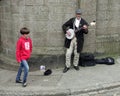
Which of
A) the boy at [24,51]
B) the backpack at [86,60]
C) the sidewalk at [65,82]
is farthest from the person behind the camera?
the backpack at [86,60]

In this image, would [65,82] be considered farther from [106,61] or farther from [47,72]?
[106,61]

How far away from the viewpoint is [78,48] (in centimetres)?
1130

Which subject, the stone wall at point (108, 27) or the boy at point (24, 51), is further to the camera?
the stone wall at point (108, 27)

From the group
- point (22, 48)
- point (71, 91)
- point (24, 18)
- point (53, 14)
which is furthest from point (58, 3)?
point (71, 91)

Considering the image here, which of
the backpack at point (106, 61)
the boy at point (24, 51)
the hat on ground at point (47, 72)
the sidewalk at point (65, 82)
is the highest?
the boy at point (24, 51)

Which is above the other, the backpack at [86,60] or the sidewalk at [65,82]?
the backpack at [86,60]

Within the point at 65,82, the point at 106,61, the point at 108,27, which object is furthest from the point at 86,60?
the point at 65,82

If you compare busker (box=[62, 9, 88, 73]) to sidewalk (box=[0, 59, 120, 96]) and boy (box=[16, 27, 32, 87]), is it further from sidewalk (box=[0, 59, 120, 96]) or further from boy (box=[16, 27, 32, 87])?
boy (box=[16, 27, 32, 87])

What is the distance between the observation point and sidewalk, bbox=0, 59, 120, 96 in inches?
369

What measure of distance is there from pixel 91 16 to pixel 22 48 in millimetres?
3034

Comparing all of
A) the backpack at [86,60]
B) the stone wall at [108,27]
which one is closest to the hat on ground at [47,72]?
the backpack at [86,60]

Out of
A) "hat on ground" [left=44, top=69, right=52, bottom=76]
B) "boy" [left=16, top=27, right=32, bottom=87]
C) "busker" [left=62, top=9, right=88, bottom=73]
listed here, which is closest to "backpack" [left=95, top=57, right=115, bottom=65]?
"busker" [left=62, top=9, right=88, bottom=73]

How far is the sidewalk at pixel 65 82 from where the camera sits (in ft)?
30.8

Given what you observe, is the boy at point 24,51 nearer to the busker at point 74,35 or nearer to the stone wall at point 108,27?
the busker at point 74,35
